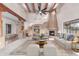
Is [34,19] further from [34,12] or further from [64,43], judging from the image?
[64,43]

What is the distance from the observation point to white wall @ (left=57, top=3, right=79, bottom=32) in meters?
3.29

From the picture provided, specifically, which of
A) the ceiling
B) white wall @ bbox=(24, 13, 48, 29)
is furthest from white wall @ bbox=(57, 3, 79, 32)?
white wall @ bbox=(24, 13, 48, 29)

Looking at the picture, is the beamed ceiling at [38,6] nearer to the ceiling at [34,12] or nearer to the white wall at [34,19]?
the ceiling at [34,12]

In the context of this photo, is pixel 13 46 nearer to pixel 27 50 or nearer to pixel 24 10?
pixel 27 50

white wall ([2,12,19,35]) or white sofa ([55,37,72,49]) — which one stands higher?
white wall ([2,12,19,35])

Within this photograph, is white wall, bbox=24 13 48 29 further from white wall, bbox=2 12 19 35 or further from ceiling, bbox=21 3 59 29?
white wall, bbox=2 12 19 35

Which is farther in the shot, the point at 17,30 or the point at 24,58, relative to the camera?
the point at 17,30

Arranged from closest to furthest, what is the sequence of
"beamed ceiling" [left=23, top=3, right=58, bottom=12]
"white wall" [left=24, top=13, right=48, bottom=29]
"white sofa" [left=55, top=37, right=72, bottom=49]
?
"beamed ceiling" [left=23, top=3, right=58, bottom=12] → "white sofa" [left=55, top=37, right=72, bottom=49] → "white wall" [left=24, top=13, right=48, bottom=29]

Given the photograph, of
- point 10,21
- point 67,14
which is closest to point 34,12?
point 10,21

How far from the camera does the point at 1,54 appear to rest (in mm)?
3104

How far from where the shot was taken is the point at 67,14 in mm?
3512

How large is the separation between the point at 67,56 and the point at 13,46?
120cm

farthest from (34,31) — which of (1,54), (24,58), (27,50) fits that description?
(1,54)

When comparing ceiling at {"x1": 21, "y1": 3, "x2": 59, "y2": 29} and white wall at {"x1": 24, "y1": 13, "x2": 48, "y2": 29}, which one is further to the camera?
white wall at {"x1": 24, "y1": 13, "x2": 48, "y2": 29}
